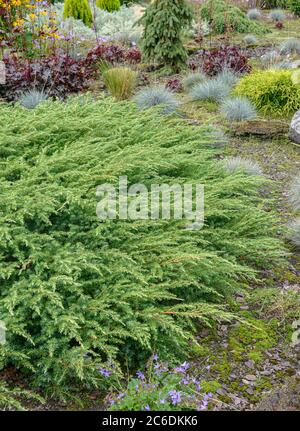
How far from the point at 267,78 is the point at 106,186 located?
4327 millimetres

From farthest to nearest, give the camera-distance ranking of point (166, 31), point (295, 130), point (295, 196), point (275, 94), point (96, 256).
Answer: point (166, 31) < point (275, 94) < point (295, 130) < point (295, 196) < point (96, 256)

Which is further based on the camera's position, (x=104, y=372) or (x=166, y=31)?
(x=166, y=31)

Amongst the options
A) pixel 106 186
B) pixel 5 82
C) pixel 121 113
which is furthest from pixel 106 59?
pixel 106 186

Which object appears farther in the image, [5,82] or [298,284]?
[5,82]

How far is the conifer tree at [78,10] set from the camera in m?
12.6

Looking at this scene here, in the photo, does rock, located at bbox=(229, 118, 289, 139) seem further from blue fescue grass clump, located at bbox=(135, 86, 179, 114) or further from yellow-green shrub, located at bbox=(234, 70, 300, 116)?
blue fescue grass clump, located at bbox=(135, 86, 179, 114)

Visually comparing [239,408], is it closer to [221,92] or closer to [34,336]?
[34,336]

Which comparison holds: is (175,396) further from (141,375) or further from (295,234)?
(295,234)

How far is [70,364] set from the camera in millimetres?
2527

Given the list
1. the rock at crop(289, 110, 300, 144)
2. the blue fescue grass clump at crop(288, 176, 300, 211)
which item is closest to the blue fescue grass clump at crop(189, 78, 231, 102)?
the rock at crop(289, 110, 300, 144)

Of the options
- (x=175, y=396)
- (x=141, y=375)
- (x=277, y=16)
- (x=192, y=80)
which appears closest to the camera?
(x=175, y=396)

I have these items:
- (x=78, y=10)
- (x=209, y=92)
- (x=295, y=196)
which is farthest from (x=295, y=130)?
(x=78, y=10)

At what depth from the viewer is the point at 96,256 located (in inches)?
113

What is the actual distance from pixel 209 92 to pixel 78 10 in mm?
6892
